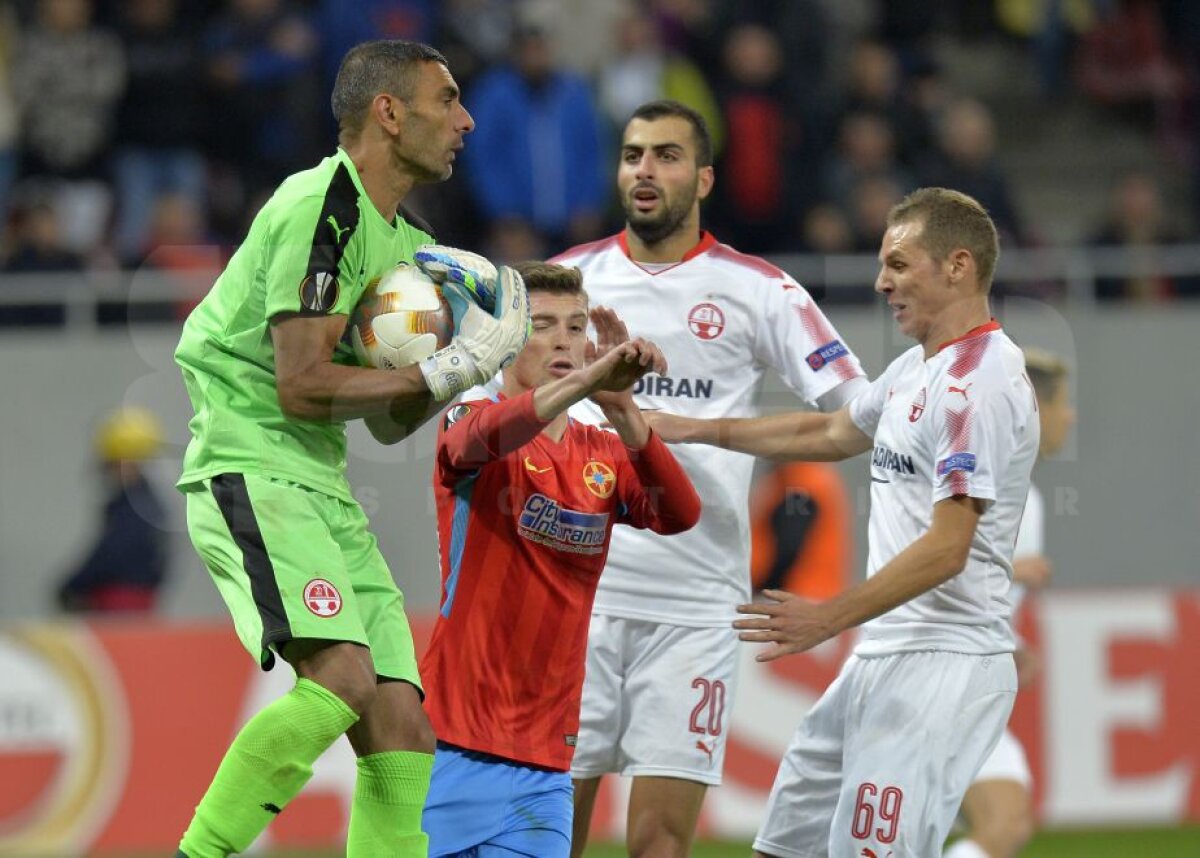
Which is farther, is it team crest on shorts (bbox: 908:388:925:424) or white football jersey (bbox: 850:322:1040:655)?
team crest on shorts (bbox: 908:388:925:424)

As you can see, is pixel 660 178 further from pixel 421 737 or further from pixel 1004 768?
pixel 1004 768

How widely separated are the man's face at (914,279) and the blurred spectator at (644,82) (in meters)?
7.17

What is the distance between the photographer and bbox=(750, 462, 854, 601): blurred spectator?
37.3ft

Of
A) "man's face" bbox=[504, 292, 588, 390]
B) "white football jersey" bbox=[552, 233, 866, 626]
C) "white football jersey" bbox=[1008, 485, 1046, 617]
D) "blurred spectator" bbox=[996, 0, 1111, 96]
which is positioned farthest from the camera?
"blurred spectator" bbox=[996, 0, 1111, 96]

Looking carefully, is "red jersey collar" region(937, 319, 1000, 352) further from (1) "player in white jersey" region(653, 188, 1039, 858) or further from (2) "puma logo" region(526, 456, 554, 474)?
(2) "puma logo" region(526, 456, 554, 474)

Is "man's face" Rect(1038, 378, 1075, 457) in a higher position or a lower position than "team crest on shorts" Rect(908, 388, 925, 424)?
higher

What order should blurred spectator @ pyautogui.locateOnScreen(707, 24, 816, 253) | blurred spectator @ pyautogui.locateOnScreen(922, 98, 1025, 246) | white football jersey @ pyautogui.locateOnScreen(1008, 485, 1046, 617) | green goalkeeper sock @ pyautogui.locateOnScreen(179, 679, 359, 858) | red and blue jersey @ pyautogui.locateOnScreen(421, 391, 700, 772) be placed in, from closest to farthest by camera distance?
green goalkeeper sock @ pyautogui.locateOnScreen(179, 679, 359, 858) → red and blue jersey @ pyautogui.locateOnScreen(421, 391, 700, 772) → white football jersey @ pyautogui.locateOnScreen(1008, 485, 1046, 617) → blurred spectator @ pyautogui.locateOnScreen(922, 98, 1025, 246) → blurred spectator @ pyautogui.locateOnScreen(707, 24, 816, 253)

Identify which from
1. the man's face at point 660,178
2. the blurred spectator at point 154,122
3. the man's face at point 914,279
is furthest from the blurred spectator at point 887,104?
the man's face at point 914,279

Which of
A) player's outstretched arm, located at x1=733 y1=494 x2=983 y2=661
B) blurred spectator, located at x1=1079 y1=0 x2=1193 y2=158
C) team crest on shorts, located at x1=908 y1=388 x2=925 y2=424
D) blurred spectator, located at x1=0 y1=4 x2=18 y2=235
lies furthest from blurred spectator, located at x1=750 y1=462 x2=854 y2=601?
player's outstretched arm, located at x1=733 y1=494 x2=983 y2=661

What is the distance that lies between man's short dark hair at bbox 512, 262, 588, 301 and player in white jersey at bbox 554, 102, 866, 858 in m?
1.04

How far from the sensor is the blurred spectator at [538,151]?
1238cm

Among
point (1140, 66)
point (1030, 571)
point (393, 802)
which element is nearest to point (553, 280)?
point (393, 802)

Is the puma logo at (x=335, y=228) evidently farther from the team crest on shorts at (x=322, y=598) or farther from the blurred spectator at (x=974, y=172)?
the blurred spectator at (x=974, y=172)

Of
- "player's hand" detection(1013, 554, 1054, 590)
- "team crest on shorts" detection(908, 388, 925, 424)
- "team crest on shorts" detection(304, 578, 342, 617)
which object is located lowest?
"team crest on shorts" detection(304, 578, 342, 617)
